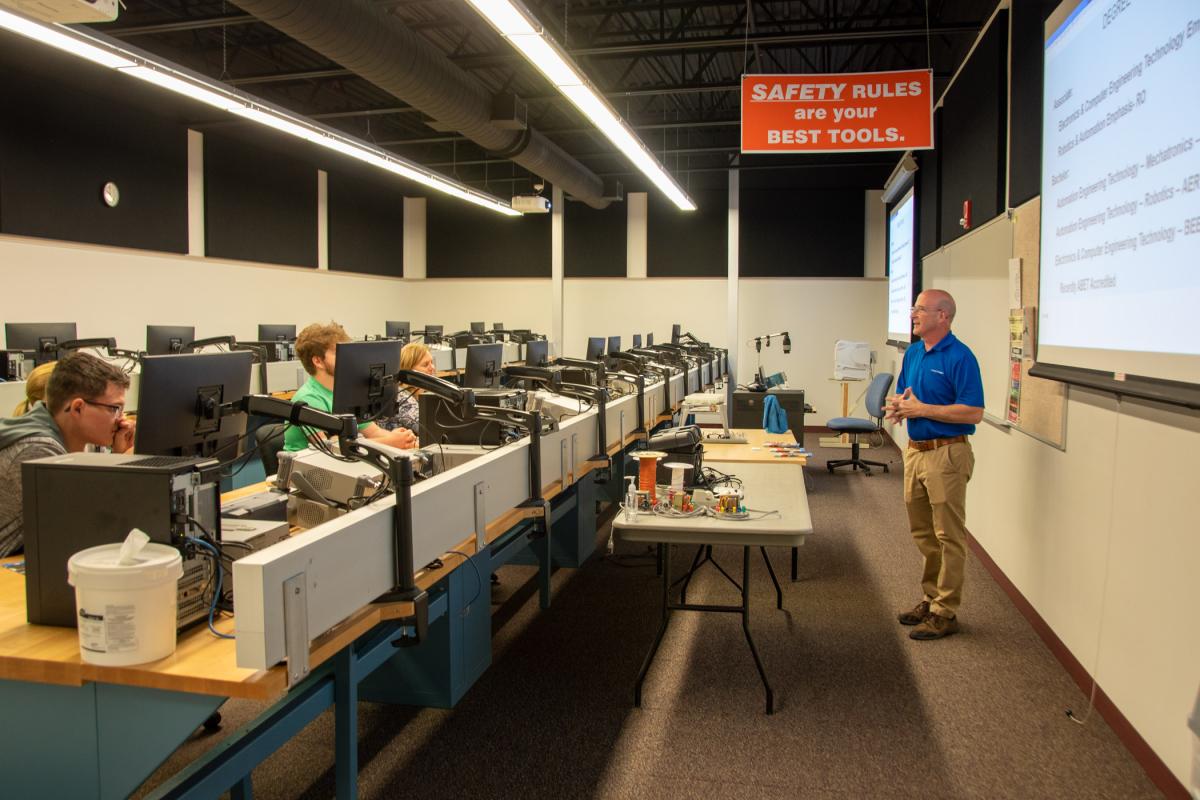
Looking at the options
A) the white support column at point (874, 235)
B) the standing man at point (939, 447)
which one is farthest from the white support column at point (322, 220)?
the standing man at point (939, 447)

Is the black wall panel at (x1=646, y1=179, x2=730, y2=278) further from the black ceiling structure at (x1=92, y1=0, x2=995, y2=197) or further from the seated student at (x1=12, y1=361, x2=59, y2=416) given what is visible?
the seated student at (x1=12, y1=361, x2=59, y2=416)

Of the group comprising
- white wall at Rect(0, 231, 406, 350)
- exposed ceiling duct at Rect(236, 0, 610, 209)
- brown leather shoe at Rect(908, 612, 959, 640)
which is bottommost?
brown leather shoe at Rect(908, 612, 959, 640)

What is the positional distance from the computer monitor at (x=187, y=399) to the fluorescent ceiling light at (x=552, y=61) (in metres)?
2.08

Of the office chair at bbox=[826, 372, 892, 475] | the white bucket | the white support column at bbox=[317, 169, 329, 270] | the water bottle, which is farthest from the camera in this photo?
the white support column at bbox=[317, 169, 329, 270]

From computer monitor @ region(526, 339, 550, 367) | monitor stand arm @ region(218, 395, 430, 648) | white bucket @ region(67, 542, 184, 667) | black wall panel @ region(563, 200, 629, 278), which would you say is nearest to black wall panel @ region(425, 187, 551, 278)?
black wall panel @ region(563, 200, 629, 278)

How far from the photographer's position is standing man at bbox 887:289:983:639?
3.59m

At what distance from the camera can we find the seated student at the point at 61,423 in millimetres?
2154

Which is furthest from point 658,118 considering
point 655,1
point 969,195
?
point 969,195

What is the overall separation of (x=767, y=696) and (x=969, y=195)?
3.87 meters

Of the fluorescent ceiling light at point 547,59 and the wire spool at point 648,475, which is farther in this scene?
the fluorescent ceiling light at point 547,59

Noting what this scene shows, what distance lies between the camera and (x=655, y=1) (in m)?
7.04

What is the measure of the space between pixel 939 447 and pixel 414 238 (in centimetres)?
1121

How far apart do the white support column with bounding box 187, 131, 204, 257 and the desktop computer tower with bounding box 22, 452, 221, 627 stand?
8020 millimetres

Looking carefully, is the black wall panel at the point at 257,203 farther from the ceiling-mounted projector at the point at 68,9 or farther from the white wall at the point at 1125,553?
the white wall at the point at 1125,553
